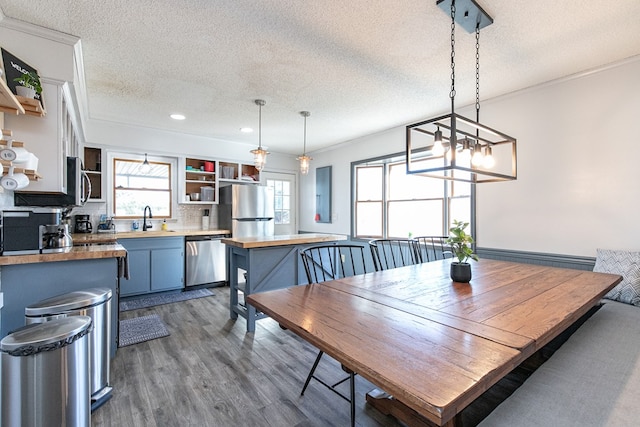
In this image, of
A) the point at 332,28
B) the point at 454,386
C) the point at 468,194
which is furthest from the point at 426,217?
the point at 454,386

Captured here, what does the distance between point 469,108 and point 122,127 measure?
16.0ft

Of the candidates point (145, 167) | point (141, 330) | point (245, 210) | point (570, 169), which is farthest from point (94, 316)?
point (570, 169)

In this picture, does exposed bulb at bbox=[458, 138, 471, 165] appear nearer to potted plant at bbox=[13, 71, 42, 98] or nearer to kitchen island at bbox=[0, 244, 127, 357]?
kitchen island at bbox=[0, 244, 127, 357]

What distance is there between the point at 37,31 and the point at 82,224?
2758mm

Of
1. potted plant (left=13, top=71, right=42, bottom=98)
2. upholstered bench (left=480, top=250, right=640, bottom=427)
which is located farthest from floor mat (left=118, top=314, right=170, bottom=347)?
upholstered bench (left=480, top=250, right=640, bottom=427)

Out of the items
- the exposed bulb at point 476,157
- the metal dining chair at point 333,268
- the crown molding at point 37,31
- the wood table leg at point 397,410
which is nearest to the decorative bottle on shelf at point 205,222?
the metal dining chair at point 333,268

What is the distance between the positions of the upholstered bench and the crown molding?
3442 millimetres

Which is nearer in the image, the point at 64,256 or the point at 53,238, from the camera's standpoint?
the point at 64,256

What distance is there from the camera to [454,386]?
0.80 meters

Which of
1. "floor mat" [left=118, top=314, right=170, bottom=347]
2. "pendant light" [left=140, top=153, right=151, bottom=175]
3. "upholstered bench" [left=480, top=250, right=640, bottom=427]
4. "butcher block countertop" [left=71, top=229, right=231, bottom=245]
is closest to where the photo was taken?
"upholstered bench" [left=480, top=250, right=640, bottom=427]

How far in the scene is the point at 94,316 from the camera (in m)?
1.95

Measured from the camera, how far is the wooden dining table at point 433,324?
33.1 inches

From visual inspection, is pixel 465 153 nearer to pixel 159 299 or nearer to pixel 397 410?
pixel 397 410

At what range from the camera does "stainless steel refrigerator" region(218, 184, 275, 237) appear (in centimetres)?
502
